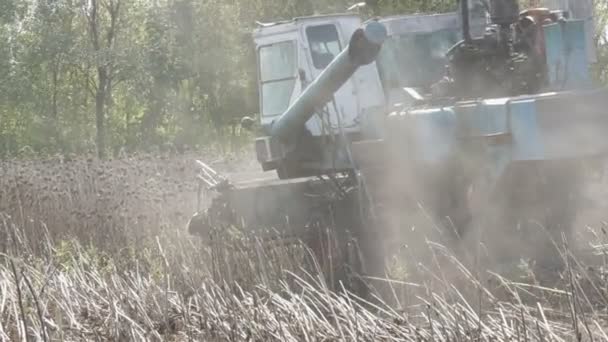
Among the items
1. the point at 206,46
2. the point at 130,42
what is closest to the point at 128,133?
the point at 130,42

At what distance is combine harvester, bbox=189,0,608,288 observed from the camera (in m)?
8.94

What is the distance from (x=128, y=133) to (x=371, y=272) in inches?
1464

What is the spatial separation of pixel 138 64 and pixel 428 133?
2621 cm

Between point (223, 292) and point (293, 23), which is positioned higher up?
point (293, 23)

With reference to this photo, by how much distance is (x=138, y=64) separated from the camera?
34.8m

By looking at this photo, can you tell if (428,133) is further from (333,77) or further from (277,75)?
(277,75)

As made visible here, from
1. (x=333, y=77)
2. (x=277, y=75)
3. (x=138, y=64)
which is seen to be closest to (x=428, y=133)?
(x=333, y=77)

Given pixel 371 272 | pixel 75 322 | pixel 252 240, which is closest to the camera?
pixel 75 322

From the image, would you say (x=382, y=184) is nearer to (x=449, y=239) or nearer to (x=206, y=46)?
(x=449, y=239)

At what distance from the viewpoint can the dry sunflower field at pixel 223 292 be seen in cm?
566

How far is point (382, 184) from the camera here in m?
9.82

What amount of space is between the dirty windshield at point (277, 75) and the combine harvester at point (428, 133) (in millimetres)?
37

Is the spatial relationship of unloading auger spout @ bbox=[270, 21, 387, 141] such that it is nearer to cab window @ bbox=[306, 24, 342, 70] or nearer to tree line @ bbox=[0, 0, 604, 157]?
cab window @ bbox=[306, 24, 342, 70]

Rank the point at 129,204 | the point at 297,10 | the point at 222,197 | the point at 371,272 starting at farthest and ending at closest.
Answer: the point at 297,10 < the point at 129,204 < the point at 222,197 < the point at 371,272
